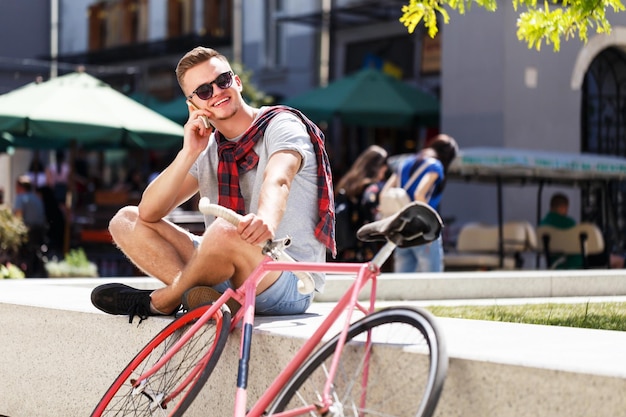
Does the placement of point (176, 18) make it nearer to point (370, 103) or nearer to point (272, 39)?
point (272, 39)

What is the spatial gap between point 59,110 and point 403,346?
10.7 m

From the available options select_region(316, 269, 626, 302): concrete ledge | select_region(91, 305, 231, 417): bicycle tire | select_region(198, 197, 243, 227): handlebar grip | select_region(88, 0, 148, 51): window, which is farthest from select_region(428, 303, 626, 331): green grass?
select_region(88, 0, 148, 51): window

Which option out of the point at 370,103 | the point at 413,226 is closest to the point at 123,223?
the point at 413,226

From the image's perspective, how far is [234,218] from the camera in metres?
4.36

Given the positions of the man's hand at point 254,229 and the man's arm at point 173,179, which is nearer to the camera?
the man's hand at point 254,229

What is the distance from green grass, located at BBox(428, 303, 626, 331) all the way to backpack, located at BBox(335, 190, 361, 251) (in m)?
3.33

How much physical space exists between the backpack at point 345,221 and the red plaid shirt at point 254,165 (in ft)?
19.3

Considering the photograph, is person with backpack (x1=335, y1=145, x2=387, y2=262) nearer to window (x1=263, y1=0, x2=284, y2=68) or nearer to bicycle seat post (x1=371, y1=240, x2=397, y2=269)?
bicycle seat post (x1=371, y1=240, x2=397, y2=269)

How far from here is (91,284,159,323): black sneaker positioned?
5512 mm

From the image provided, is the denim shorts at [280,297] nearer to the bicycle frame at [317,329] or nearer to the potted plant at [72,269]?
the bicycle frame at [317,329]

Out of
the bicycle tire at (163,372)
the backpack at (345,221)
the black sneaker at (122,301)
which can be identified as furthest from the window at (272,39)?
the bicycle tire at (163,372)

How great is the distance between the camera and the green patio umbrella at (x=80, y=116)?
13.8m

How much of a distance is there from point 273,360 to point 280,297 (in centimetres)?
64

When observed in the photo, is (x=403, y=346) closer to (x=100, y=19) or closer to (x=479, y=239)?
(x=479, y=239)
